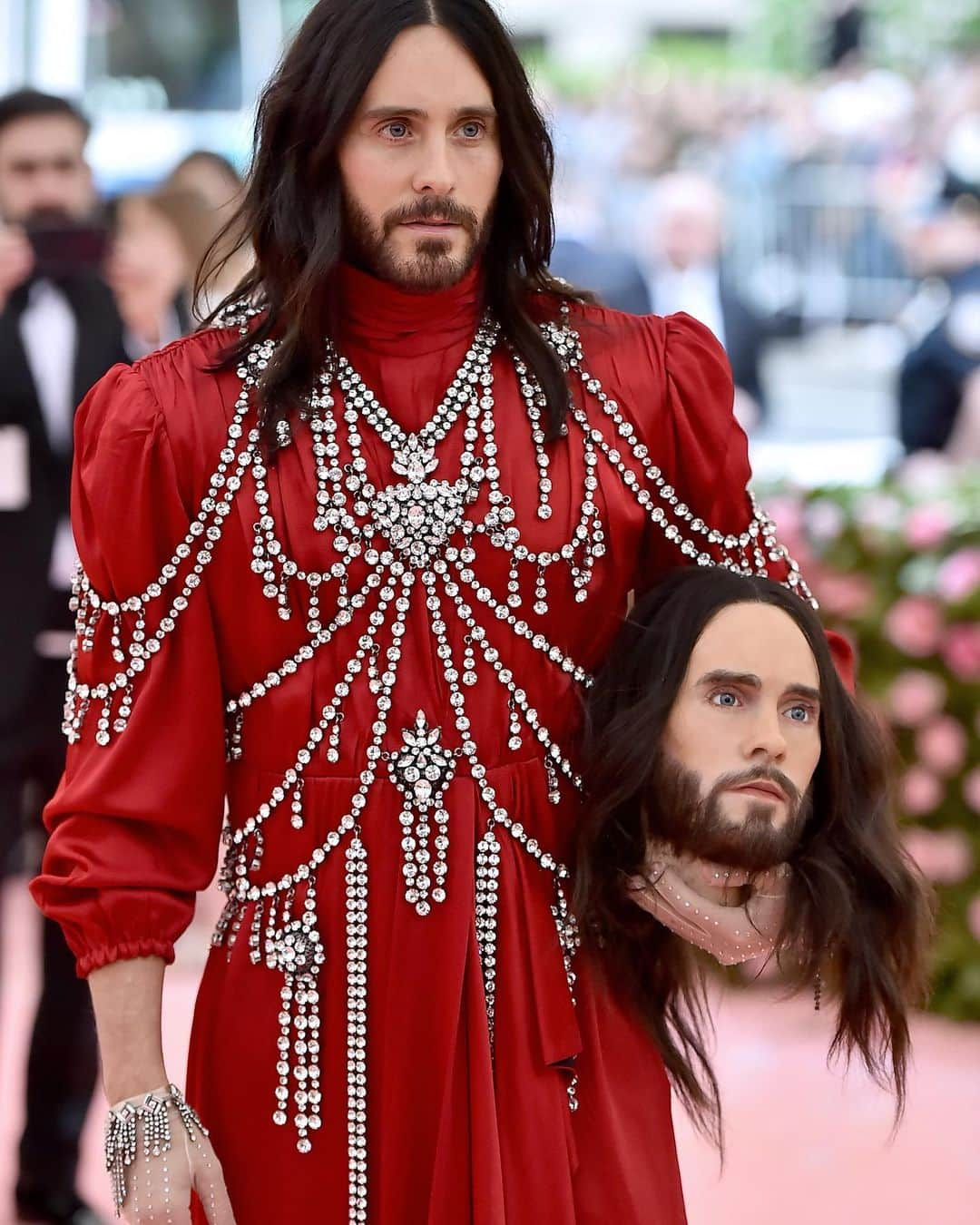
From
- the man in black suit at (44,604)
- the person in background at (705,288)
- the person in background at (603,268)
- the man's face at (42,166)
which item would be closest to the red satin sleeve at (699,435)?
the man in black suit at (44,604)

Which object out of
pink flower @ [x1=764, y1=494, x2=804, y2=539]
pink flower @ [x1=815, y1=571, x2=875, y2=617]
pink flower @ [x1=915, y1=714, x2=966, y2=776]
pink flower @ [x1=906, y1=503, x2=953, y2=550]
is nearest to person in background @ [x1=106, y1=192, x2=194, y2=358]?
pink flower @ [x1=764, y1=494, x2=804, y2=539]

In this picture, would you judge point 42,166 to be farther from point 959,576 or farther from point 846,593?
point 959,576

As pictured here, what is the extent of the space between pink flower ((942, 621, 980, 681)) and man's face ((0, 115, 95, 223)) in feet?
7.23

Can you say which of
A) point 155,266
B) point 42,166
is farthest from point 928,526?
point 42,166

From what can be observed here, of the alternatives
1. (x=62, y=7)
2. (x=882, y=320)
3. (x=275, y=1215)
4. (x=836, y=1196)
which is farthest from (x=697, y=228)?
(x=275, y=1215)

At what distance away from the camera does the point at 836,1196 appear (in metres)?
3.70

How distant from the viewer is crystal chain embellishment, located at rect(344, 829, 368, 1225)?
6.36 feet

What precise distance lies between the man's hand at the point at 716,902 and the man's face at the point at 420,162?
67 centimetres

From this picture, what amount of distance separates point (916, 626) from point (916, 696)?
17 centimetres

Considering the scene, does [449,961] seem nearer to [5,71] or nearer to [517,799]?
[517,799]

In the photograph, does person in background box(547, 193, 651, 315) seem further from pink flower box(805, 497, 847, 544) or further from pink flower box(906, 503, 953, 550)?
pink flower box(906, 503, 953, 550)

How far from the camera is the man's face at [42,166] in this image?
3.82 m

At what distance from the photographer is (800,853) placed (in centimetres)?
199

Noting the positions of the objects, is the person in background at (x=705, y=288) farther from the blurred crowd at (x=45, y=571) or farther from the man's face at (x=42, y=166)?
the blurred crowd at (x=45, y=571)
